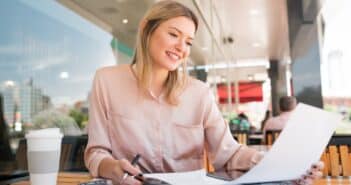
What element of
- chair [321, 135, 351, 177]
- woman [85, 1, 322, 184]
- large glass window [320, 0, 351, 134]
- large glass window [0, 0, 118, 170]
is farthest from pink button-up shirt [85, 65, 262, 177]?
large glass window [320, 0, 351, 134]

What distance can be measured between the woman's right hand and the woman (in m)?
0.13

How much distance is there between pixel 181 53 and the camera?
3.04ft

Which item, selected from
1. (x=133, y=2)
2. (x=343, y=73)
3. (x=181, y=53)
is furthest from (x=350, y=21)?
(x=181, y=53)

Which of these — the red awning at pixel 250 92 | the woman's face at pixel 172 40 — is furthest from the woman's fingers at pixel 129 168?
the red awning at pixel 250 92

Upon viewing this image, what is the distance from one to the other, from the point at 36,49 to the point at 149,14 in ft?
9.63

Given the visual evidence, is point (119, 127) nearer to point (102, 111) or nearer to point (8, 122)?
point (102, 111)

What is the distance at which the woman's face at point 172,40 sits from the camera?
0.92 m

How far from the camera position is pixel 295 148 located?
23.7 inches

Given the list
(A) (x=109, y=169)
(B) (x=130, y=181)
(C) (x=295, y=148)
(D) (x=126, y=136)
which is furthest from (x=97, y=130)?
(C) (x=295, y=148)

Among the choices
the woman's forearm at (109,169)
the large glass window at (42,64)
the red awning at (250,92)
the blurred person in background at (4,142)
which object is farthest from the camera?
the red awning at (250,92)

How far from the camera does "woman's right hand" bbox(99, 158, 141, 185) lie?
63 centimetres

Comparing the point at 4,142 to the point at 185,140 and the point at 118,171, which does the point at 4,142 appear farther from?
the point at 118,171

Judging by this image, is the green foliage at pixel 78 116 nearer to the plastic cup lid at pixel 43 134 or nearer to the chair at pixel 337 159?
the chair at pixel 337 159

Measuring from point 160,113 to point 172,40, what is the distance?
21 centimetres
